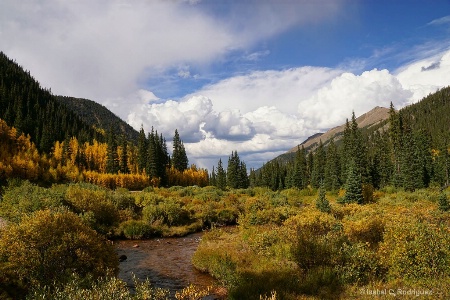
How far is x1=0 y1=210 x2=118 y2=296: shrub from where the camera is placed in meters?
13.0

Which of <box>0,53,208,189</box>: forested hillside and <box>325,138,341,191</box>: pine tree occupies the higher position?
<box>0,53,208,189</box>: forested hillside

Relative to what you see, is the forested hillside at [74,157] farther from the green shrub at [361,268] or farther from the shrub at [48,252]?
the green shrub at [361,268]

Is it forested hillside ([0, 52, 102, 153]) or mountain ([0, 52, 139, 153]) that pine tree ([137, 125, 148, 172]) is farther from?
forested hillside ([0, 52, 102, 153])

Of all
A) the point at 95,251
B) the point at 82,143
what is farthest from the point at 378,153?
the point at 82,143

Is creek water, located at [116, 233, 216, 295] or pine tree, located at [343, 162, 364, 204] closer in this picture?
creek water, located at [116, 233, 216, 295]

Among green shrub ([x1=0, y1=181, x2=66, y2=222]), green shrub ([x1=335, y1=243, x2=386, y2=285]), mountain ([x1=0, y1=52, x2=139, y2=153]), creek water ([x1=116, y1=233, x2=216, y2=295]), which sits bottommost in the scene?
creek water ([x1=116, y1=233, x2=216, y2=295])

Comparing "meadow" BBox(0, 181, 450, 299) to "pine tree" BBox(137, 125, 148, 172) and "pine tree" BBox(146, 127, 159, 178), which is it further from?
"pine tree" BBox(137, 125, 148, 172)

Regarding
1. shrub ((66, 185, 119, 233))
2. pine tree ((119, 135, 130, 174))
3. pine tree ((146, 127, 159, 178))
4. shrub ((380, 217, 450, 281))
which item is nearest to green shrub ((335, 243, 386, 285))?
shrub ((380, 217, 450, 281))

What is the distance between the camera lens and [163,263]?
25.0 meters

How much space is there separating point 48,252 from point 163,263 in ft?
41.3

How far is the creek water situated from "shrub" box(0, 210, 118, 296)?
2276mm

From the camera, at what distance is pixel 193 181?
423 ft

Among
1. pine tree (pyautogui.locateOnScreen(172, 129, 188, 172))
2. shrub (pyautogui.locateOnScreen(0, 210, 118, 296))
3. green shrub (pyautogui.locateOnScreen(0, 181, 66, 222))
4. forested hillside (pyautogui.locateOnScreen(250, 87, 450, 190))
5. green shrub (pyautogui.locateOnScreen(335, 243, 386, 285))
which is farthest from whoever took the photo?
pine tree (pyautogui.locateOnScreen(172, 129, 188, 172))

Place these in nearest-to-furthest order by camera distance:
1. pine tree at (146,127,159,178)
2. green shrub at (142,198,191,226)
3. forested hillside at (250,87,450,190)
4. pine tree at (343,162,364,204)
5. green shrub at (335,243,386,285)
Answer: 1. green shrub at (335,243,386,285)
2. green shrub at (142,198,191,226)
3. pine tree at (343,162,364,204)
4. forested hillside at (250,87,450,190)
5. pine tree at (146,127,159,178)
